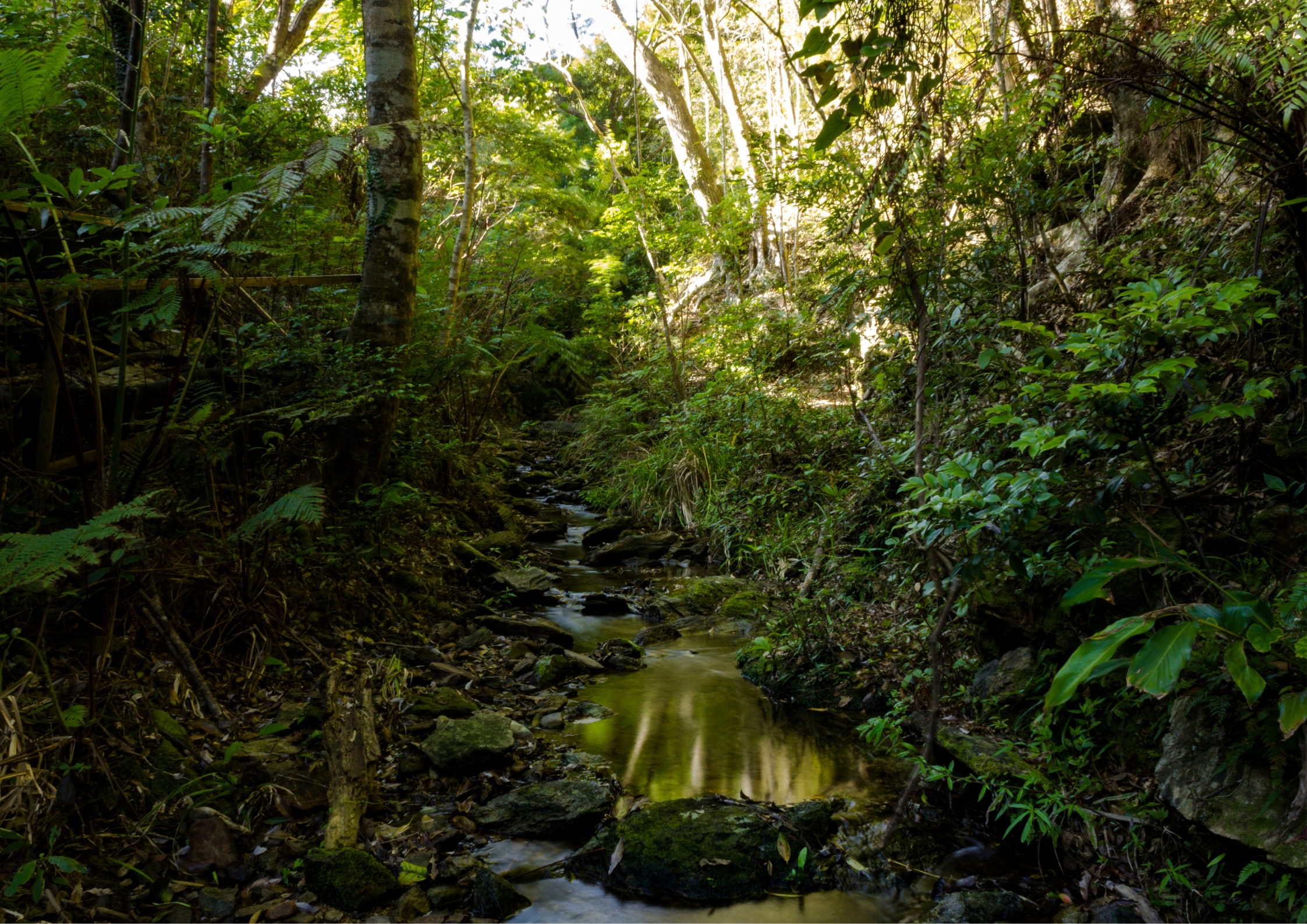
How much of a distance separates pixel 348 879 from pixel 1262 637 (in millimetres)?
3065

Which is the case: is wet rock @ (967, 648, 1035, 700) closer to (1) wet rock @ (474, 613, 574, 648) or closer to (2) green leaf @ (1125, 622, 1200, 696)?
(2) green leaf @ (1125, 622, 1200, 696)

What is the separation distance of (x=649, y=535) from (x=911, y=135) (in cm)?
583

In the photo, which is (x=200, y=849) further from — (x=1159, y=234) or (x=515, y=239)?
(x=515, y=239)

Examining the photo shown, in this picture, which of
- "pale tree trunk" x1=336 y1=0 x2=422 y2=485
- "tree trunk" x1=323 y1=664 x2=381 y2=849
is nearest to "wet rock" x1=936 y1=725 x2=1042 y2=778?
"tree trunk" x1=323 y1=664 x2=381 y2=849

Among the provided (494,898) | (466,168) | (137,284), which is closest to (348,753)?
(494,898)

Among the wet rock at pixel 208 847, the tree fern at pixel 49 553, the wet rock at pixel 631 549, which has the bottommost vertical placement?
the wet rock at pixel 208 847

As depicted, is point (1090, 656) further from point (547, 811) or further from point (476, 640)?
point (476, 640)

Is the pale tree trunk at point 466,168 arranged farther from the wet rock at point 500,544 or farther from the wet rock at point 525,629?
the wet rock at point 525,629

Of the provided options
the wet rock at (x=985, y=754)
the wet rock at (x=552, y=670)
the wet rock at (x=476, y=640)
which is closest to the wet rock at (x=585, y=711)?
the wet rock at (x=552, y=670)

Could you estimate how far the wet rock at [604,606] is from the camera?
6703 mm

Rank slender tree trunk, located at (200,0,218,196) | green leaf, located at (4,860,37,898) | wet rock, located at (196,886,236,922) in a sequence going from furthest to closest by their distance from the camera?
slender tree trunk, located at (200,0,218,196), wet rock, located at (196,886,236,922), green leaf, located at (4,860,37,898)

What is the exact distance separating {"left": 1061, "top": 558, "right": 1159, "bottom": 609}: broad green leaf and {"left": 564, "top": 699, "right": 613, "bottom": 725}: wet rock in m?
3.13

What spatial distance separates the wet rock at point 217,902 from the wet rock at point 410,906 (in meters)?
0.56

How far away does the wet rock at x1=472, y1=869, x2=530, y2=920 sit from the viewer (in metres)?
2.82
